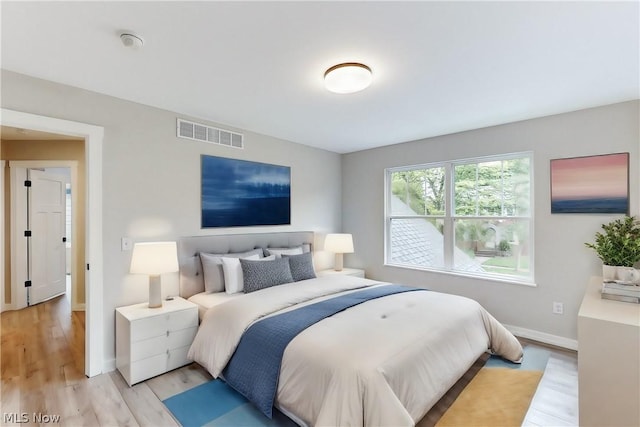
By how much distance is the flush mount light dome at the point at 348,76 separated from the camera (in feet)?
6.91

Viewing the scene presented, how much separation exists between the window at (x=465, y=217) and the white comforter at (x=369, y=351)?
1217 millimetres

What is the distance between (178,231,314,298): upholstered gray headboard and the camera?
122 inches

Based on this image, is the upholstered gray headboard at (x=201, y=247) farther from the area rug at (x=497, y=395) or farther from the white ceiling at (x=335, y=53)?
the area rug at (x=497, y=395)

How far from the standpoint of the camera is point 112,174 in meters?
2.68

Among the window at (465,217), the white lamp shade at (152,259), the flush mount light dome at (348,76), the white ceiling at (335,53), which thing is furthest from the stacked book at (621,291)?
the white lamp shade at (152,259)

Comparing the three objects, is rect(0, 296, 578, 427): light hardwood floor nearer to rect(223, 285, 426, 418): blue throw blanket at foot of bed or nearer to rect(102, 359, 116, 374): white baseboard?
rect(102, 359, 116, 374): white baseboard

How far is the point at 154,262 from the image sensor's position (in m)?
2.57

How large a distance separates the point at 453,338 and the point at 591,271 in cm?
191

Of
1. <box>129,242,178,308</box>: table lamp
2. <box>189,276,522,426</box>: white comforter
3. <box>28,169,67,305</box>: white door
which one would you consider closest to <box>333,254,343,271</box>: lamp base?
<box>189,276,522,426</box>: white comforter

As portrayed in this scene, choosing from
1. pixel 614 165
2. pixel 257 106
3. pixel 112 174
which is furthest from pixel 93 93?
pixel 614 165

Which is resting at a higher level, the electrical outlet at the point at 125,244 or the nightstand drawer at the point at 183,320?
the electrical outlet at the point at 125,244

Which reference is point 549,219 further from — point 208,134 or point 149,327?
point 149,327

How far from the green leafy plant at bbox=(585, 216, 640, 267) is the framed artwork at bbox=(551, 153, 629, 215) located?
0.21 metres

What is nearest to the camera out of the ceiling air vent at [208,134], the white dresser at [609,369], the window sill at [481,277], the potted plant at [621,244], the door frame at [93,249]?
the white dresser at [609,369]
